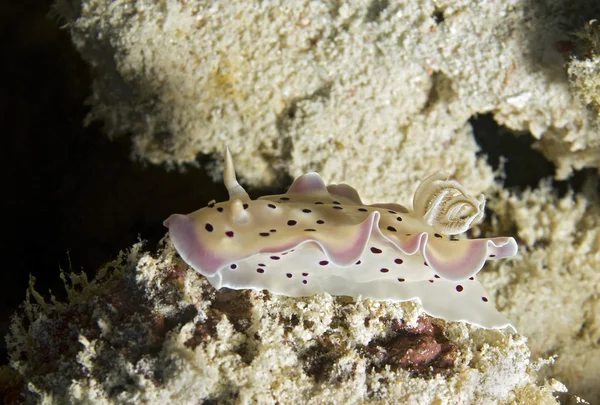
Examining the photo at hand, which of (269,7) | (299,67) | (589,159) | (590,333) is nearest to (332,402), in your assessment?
(299,67)

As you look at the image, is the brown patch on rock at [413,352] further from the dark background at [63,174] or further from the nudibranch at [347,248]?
the dark background at [63,174]

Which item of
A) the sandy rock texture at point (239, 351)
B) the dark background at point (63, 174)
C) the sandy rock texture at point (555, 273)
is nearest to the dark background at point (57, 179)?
the dark background at point (63, 174)

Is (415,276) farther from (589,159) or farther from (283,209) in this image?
(589,159)

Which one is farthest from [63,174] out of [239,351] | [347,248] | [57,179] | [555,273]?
[555,273]

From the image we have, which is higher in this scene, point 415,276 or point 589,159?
point 589,159

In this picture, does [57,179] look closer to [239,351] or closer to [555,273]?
[239,351]

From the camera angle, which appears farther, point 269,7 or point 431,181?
point 269,7
